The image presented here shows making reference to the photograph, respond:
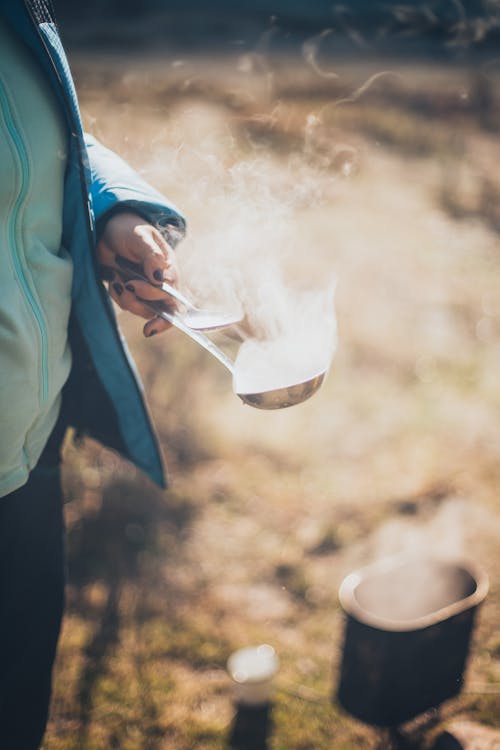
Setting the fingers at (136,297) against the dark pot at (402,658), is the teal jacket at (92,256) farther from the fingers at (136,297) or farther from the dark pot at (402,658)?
the dark pot at (402,658)

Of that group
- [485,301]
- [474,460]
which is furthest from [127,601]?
[485,301]

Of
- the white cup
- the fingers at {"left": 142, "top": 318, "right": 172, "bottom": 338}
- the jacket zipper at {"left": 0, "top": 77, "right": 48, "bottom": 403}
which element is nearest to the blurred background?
the white cup

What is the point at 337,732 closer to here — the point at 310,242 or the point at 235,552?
the point at 235,552

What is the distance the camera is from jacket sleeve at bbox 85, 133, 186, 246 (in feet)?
3.59

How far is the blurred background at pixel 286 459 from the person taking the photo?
69.9 inches

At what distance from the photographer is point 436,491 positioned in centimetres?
296

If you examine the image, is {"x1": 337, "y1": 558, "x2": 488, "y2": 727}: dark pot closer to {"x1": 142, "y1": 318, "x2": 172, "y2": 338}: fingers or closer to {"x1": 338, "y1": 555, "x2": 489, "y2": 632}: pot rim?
{"x1": 338, "y1": 555, "x2": 489, "y2": 632}: pot rim

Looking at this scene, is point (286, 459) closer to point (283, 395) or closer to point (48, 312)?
point (283, 395)

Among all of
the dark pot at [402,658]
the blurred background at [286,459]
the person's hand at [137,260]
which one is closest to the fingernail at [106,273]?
the person's hand at [137,260]

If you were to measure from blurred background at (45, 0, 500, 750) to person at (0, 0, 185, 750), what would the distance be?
310 millimetres

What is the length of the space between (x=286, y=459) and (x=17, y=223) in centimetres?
247

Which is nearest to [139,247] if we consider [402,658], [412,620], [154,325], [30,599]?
[154,325]

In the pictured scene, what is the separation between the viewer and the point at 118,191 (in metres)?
1.09

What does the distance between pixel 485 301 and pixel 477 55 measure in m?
11.2
